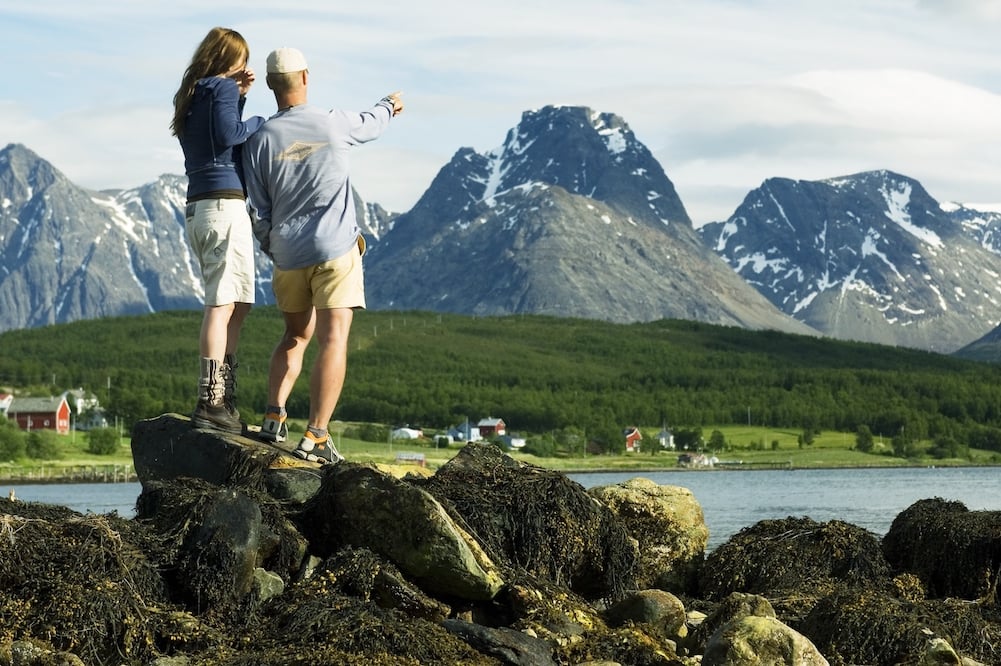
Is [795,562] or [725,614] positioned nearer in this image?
[725,614]

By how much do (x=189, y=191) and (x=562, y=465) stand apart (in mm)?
142290

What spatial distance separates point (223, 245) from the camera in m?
12.6

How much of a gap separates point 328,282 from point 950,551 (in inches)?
261

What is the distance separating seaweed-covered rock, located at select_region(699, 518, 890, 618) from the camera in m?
14.6

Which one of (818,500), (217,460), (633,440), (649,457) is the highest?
→ (217,460)

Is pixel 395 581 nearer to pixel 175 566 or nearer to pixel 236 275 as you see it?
pixel 175 566

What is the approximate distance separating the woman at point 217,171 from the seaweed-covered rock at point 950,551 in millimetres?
7108

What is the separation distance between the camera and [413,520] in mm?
11359

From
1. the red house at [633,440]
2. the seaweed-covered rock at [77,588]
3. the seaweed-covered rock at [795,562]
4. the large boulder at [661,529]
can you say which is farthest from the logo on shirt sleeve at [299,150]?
the red house at [633,440]

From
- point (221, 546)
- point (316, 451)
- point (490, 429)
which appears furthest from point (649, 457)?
point (221, 546)

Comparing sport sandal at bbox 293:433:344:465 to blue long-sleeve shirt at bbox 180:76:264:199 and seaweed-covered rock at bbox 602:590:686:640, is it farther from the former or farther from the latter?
seaweed-covered rock at bbox 602:590:686:640

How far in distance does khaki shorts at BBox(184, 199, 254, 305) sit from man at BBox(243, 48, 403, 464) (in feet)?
0.82

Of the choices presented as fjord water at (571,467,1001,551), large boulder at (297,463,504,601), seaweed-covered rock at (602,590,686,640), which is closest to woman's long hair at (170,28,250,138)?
large boulder at (297,463,504,601)

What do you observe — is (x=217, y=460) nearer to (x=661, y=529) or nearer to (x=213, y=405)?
(x=213, y=405)
